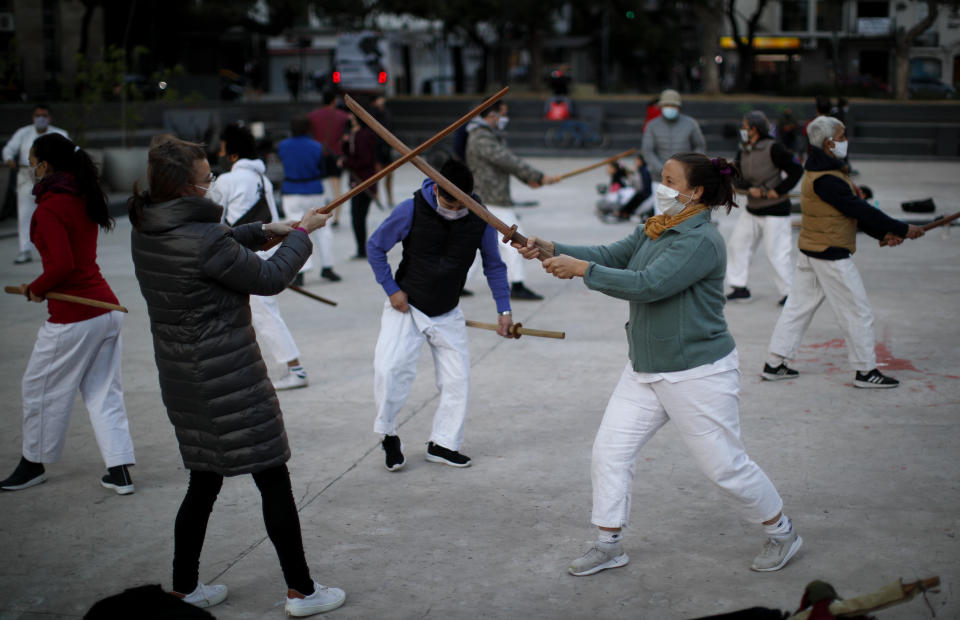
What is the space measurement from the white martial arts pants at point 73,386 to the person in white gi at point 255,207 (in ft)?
5.65

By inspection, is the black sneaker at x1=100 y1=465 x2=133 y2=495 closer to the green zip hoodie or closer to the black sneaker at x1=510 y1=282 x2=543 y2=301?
the green zip hoodie

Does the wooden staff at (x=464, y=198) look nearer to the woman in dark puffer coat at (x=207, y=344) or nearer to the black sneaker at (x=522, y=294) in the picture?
the woman in dark puffer coat at (x=207, y=344)

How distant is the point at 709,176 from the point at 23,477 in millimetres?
3655

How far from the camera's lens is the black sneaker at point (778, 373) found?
6.77 m

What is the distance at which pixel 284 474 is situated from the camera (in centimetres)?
375

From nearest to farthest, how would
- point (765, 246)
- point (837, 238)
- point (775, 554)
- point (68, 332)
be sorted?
point (775, 554) → point (68, 332) → point (837, 238) → point (765, 246)

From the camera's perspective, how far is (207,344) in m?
3.57

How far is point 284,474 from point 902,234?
170 inches

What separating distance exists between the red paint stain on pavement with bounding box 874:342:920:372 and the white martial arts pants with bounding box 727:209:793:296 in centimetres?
142

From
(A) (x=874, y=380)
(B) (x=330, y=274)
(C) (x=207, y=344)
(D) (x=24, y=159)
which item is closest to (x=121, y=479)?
(C) (x=207, y=344)

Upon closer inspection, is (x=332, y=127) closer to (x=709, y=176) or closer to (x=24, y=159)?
(x=24, y=159)

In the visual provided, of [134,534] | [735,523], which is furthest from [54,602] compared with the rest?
[735,523]

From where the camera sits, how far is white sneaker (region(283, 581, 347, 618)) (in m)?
3.74

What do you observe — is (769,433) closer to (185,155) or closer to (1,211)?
(185,155)
